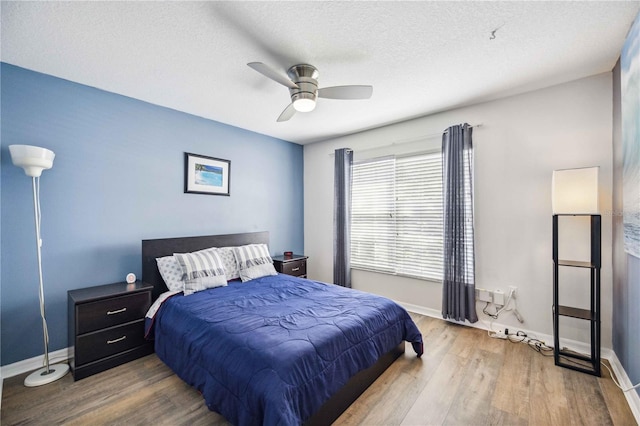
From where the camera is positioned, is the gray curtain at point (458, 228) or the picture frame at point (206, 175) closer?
the gray curtain at point (458, 228)

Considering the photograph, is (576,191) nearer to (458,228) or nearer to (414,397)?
(458,228)

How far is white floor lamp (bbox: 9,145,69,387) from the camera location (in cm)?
212

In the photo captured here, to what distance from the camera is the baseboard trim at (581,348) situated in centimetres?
185

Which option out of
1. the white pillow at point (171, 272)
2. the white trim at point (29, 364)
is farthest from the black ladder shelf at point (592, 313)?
the white trim at point (29, 364)

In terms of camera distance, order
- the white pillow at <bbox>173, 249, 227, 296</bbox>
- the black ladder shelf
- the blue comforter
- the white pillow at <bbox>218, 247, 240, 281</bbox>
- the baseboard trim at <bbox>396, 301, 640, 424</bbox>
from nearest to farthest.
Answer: the blue comforter
the baseboard trim at <bbox>396, 301, 640, 424</bbox>
the black ladder shelf
the white pillow at <bbox>173, 249, 227, 296</bbox>
the white pillow at <bbox>218, 247, 240, 281</bbox>

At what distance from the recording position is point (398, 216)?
391cm

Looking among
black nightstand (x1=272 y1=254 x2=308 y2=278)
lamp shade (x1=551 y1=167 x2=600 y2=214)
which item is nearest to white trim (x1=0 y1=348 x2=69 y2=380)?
black nightstand (x1=272 y1=254 x2=308 y2=278)

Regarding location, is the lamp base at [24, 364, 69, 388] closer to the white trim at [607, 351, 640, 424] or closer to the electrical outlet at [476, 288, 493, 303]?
the electrical outlet at [476, 288, 493, 303]

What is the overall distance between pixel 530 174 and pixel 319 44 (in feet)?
8.35

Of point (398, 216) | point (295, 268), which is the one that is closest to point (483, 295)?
point (398, 216)

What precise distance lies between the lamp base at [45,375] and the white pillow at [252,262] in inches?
67.0

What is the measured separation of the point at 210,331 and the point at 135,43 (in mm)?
2231

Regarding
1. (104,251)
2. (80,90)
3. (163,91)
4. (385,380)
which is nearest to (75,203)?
(104,251)

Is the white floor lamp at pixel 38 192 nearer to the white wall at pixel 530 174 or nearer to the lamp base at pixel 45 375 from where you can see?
the lamp base at pixel 45 375
